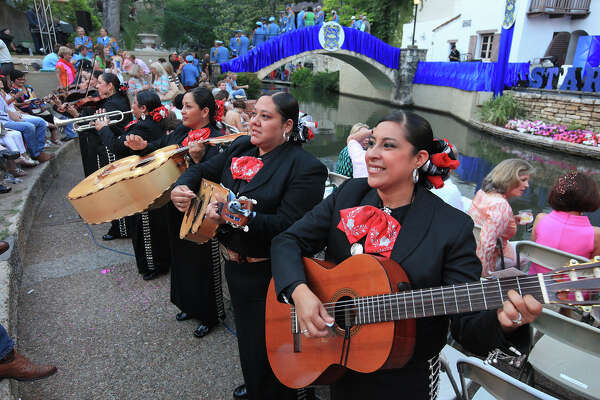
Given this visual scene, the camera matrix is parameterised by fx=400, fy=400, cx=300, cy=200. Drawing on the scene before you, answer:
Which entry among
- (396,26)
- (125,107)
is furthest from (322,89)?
(125,107)

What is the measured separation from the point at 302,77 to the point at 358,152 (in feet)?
121

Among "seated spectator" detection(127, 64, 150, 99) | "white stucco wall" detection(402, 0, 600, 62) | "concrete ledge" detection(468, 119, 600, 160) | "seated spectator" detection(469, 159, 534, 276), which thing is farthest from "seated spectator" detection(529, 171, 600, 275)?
"white stucco wall" detection(402, 0, 600, 62)

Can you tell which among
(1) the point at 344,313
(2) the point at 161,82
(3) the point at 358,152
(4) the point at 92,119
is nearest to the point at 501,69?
(2) the point at 161,82

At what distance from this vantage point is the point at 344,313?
1746 millimetres

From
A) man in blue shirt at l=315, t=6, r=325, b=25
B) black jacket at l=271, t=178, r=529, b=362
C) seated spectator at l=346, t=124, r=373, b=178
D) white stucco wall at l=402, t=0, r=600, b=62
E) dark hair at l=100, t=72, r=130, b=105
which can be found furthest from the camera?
man in blue shirt at l=315, t=6, r=325, b=25

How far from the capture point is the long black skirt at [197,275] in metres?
3.31

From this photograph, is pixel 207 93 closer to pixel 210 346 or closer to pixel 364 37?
pixel 210 346

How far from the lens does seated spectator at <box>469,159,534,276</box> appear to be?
132 inches

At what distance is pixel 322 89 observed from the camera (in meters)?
38.3

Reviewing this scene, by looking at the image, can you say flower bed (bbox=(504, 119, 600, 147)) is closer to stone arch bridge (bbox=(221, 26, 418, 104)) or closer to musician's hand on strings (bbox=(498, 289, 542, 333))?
stone arch bridge (bbox=(221, 26, 418, 104))

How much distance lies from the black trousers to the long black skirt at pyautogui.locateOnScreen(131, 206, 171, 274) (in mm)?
1961

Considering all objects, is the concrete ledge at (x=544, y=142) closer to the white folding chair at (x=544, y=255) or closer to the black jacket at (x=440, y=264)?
the white folding chair at (x=544, y=255)

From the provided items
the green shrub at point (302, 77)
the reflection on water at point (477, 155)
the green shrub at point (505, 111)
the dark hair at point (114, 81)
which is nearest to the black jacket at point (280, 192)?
the dark hair at point (114, 81)

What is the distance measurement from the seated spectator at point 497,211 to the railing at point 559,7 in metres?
22.0
